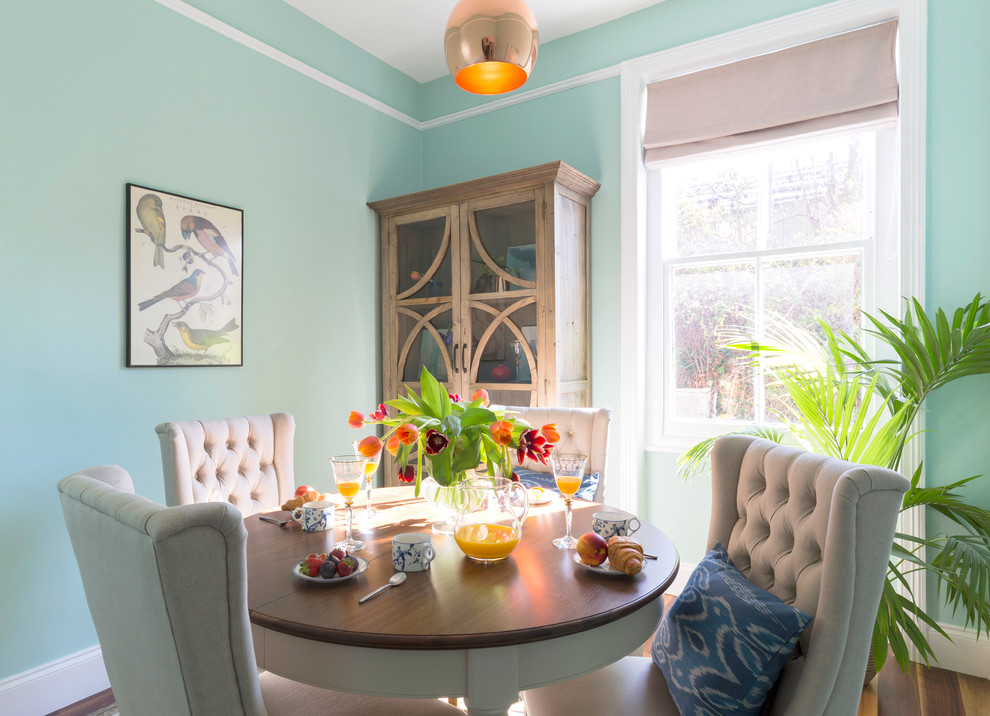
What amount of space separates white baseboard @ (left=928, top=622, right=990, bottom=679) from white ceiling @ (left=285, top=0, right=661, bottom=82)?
2.95 metres

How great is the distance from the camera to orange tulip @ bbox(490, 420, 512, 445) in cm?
138

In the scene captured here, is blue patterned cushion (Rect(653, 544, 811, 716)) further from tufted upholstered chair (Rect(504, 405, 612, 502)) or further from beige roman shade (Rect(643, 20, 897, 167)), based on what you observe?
beige roman shade (Rect(643, 20, 897, 167))

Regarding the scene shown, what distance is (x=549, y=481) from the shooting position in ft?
7.22

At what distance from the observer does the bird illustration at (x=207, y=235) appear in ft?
7.72

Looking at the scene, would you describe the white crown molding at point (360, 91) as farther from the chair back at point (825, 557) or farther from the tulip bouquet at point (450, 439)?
the chair back at point (825, 557)

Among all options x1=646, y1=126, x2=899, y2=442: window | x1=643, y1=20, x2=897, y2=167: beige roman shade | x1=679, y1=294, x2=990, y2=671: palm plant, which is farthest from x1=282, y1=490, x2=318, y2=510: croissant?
x1=643, y1=20, x2=897, y2=167: beige roman shade

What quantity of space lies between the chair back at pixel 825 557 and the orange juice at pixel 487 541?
529 millimetres

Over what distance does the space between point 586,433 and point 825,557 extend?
1.23 meters

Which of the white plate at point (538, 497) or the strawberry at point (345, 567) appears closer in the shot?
the strawberry at point (345, 567)

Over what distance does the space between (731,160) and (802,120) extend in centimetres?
34

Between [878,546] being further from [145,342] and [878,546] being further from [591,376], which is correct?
[145,342]

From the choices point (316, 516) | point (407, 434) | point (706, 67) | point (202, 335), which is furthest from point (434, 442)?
point (706, 67)

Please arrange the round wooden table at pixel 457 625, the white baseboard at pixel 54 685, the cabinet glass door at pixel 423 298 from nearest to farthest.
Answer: the round wooden table at pixel 457 625
the white baseboard at pixel 54 685
the cabinet glass door at pixel 423 298

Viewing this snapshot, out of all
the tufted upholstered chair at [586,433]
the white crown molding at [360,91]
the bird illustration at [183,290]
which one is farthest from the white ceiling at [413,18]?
the tufted upholstered chair at [586,433]
